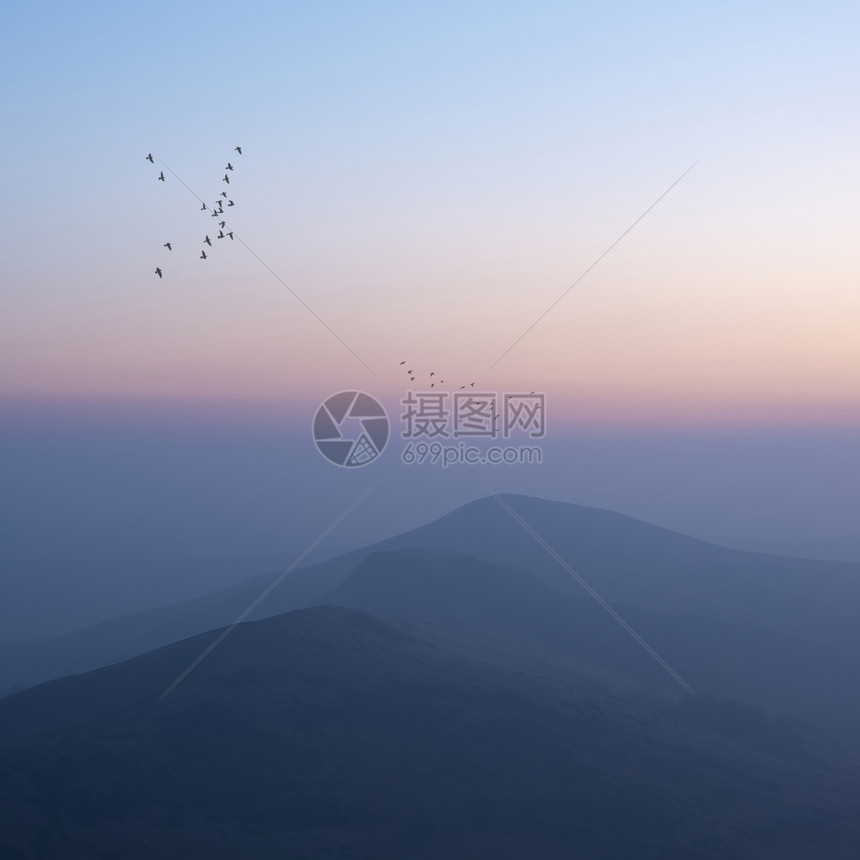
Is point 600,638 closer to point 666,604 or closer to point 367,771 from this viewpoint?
point 666,604

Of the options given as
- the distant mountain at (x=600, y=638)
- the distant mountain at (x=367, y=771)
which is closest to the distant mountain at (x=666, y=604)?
the distant mountain at (x=600, y=638)

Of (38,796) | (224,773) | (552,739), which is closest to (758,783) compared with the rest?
(552,739)

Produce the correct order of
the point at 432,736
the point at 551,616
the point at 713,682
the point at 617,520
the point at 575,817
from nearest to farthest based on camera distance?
the point at 575,817
the point at 432,736
the point at 713,682
the point at 551,616
the point at 617,520

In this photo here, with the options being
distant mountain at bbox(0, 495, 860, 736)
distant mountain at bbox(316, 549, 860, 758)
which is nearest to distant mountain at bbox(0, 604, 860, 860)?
distant mountain at bbox(316, 549, 860, 758)

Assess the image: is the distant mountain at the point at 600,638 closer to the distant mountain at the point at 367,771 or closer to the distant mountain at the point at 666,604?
the distant mountain at the point at 666,604

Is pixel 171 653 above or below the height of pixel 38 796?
above

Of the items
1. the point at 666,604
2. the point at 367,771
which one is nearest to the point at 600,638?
the point at 666,604

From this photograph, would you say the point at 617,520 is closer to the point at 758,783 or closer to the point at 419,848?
the point at 758,783
